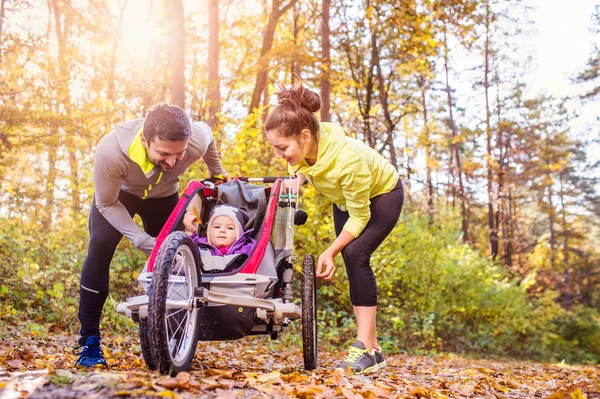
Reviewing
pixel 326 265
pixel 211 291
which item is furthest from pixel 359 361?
pixel 211 291

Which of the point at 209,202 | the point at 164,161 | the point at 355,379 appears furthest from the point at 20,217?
the point at 355,379

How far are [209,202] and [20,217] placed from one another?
272 inches

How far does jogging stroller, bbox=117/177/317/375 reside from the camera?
3.13 m

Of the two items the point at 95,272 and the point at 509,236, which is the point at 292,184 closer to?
the point at 95,272

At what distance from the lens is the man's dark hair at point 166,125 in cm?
371

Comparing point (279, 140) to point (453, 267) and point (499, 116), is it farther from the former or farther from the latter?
point (499, 116)

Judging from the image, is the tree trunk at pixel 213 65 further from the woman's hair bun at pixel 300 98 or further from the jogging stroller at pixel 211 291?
the woman's hair bun at pixel 300 98

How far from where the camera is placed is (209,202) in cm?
492

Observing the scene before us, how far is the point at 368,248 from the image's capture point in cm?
430

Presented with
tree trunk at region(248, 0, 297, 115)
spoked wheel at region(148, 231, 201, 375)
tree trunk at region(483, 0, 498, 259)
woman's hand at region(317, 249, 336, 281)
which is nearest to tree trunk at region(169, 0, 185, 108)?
tree trunk at region(248, 0, 297, 115)

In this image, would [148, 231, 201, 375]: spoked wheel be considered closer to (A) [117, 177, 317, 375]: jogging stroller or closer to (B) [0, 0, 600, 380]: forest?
(A) [117, 177, 317, 375]: jogging stroller

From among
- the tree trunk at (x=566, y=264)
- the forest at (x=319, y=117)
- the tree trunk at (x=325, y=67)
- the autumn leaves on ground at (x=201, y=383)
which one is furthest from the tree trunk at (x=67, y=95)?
the tree trunk at (x=566, y=264)

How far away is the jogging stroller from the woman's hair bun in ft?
2.58

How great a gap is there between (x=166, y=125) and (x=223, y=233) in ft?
3.59
